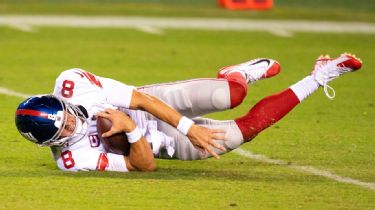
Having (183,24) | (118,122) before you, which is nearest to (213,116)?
(118,122)

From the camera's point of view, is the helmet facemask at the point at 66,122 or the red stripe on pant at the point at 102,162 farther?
the red stripe on pant at the point at 102,162

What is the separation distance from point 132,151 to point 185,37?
30.9ft

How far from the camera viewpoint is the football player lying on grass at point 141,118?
27.1 feet

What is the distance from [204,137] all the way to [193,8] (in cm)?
1298

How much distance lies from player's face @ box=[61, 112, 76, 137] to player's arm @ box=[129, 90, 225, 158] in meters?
0.42

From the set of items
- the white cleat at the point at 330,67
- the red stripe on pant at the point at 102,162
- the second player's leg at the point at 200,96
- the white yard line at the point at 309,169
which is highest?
the white cleat at the point at 330,67

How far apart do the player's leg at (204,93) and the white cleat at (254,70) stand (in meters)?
0.07

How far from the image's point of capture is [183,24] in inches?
744

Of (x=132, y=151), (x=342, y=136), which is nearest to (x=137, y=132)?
(x=132, y=151)

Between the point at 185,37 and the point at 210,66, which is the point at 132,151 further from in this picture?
the point at 185,37

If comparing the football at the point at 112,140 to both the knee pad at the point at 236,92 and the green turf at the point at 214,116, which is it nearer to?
the green turf at the point at 214,116

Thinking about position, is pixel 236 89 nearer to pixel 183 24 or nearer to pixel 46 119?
pixel 46 119

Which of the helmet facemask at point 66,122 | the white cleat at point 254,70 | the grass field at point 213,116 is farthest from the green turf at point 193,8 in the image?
the helmet facemask at point 66,122

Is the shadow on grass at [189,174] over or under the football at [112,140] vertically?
under
